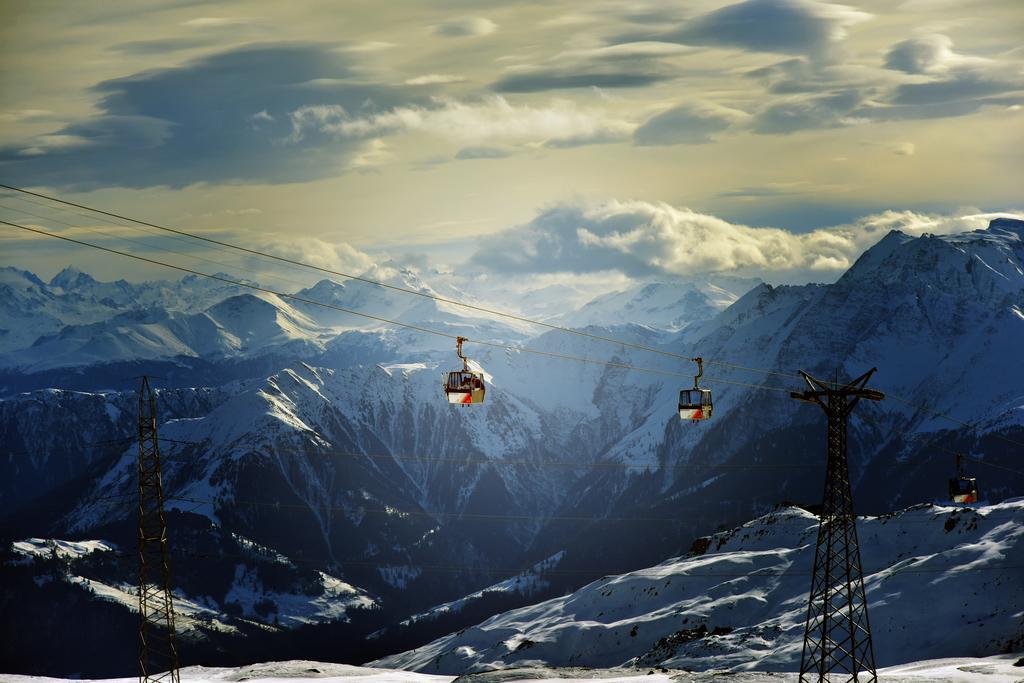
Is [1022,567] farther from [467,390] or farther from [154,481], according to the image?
[154,481]

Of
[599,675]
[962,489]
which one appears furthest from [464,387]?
[962,489]

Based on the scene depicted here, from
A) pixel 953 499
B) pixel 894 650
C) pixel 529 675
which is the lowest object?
pixel 894 650

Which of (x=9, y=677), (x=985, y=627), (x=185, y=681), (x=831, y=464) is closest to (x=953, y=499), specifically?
(x=985, y=627)

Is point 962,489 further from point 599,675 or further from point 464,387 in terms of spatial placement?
point 464,387

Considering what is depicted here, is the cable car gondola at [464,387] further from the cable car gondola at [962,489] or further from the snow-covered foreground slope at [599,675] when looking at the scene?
the cable car gondola at [962,489]

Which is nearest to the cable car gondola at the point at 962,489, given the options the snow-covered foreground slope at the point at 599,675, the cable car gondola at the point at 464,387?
the snow-covered foreground slope at the point at 599,675

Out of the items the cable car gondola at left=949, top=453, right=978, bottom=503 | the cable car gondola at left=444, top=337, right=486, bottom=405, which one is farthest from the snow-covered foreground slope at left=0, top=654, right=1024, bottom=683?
the cable car gondola at left=444, top=337, right=486, bottom=405

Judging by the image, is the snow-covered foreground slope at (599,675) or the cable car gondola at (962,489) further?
the cable car gondola at (962,489)

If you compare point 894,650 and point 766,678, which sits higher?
point 766,678

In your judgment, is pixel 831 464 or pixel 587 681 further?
pixel 587 681
